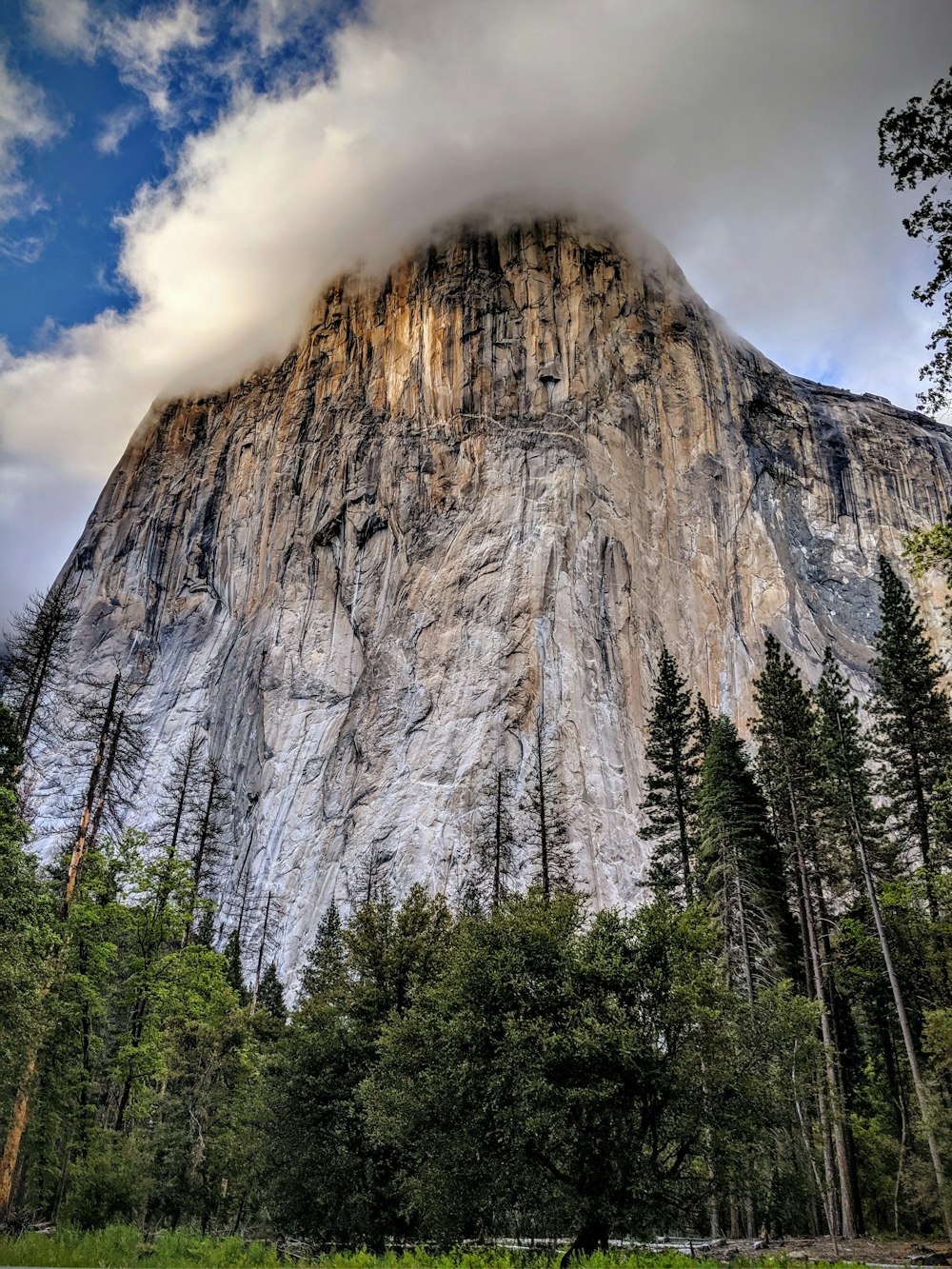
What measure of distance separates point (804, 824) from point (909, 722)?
4961 mm

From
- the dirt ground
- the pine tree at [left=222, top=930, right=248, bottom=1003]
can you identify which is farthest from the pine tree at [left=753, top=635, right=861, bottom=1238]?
the pine tree at [left=222, top=930, right=248, bottom=1003]

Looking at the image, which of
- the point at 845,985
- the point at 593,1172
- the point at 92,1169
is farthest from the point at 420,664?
the point at 593,1172

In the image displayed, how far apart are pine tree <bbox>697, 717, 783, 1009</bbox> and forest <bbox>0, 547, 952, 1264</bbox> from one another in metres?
0.16

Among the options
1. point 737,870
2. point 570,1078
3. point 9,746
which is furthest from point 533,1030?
point 737,870

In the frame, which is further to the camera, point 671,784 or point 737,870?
point 671,784

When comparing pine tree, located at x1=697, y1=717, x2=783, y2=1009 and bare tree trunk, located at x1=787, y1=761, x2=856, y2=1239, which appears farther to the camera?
pine tree, located at x1=697, y1=717, x2=783, y2=1009

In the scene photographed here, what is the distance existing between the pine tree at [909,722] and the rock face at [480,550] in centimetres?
2629

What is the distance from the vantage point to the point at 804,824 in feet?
96.8

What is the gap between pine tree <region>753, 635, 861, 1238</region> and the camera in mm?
26167

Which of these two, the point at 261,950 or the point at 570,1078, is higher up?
the point at 261,950

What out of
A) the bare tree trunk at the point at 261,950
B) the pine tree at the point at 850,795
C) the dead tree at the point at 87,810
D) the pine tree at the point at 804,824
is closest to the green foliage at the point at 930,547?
the pine tree at the point at 850,795

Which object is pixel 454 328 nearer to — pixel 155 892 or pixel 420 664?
pixel 420 664

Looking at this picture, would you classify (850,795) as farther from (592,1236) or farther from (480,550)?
(480,550)

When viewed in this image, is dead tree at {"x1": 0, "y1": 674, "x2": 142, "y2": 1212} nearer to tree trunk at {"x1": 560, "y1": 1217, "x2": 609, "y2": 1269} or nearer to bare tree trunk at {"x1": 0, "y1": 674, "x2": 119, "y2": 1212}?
bare tree trunk at {"x1": 0, "y1": 674, "x2": 119, "y2": 1212}
